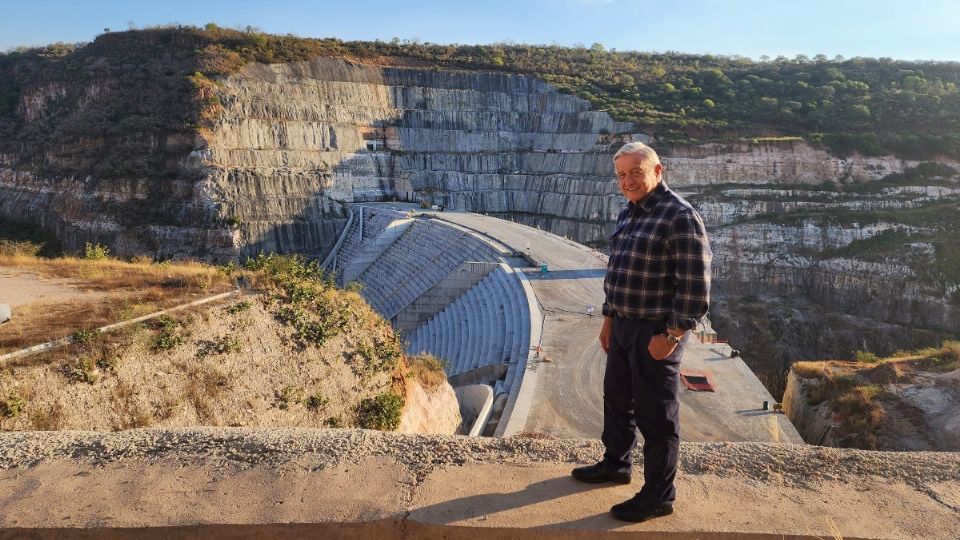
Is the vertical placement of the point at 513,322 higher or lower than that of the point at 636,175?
lower

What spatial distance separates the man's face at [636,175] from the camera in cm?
405

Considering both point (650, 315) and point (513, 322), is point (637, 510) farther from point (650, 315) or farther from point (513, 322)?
point (513, 322)

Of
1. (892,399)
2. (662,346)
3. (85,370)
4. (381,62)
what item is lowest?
(892,399)

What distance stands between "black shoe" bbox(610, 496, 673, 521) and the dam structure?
2440mm

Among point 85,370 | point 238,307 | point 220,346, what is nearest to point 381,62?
point 238,307

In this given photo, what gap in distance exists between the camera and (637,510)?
146 inches

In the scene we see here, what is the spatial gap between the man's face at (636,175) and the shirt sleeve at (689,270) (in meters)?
0.37

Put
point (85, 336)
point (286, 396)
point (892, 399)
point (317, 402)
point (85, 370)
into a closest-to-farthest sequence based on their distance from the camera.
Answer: point (85, 370), point (85, 336), point (286, 396), point (317, 402), point (892, 399)

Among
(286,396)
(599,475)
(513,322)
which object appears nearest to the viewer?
(599,475)

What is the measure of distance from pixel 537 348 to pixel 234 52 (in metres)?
42.5

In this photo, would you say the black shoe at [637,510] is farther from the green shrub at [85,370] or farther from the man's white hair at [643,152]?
the green shrub at [85,370]

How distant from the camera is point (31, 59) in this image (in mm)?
57969

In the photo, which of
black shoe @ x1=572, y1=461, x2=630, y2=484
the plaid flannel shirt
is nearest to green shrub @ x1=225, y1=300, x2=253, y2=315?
black shoe @ x1=572, y1=461, x2=630, y2=484

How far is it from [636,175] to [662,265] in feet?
2.22
